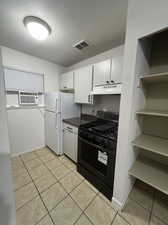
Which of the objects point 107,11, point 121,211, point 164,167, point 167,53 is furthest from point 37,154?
point 167,53

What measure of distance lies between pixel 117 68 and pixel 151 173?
152 centimetres

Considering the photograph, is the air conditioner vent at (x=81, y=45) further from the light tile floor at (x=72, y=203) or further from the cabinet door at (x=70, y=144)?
the light tile floor at (x=72, y=203)

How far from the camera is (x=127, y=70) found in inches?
41.4

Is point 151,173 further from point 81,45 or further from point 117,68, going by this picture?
point 81,45

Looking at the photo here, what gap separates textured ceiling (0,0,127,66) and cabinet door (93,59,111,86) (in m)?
0.39

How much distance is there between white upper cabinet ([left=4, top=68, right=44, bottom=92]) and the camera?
207 cm

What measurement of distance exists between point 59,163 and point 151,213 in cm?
166

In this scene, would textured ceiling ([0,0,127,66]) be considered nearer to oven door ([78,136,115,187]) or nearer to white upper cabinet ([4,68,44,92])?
white upper cabinet ([4,68,44,92])

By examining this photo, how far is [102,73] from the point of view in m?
1.77

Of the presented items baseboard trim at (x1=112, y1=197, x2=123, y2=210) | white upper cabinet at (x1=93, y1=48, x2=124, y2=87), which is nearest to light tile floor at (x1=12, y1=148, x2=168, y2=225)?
baseboard trim at (x1=112, y1=197, x2=123, y2=210)

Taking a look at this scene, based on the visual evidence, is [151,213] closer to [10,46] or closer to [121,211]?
[121,211]

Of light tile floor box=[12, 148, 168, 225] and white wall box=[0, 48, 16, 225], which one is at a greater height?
white wall box=[0, 48, 16, 225]

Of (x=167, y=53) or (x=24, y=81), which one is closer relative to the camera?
(x=167, y=53)

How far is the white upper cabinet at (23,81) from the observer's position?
2070mm
